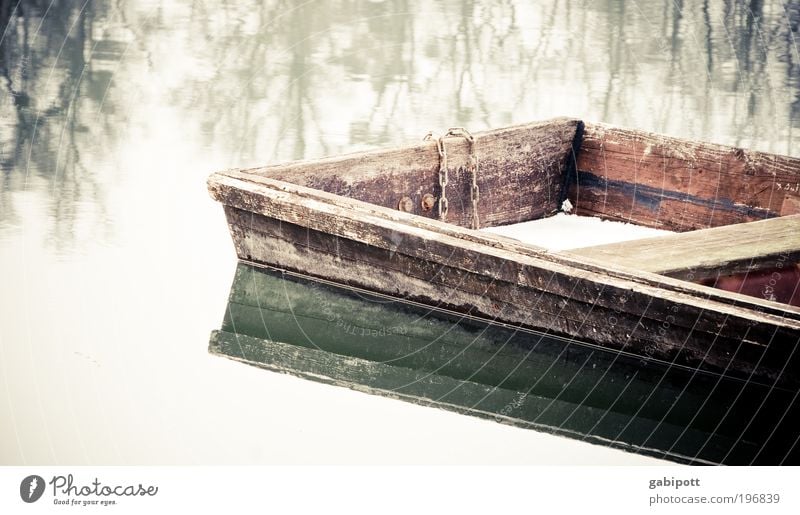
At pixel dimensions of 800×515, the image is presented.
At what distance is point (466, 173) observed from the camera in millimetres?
5223

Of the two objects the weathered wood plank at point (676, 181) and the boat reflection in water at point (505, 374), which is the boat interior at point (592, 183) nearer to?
the weathered wood plank at point (676, 181)

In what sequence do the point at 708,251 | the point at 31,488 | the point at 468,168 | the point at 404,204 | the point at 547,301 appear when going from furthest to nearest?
the point at 468,168 < the point at 404,204 < the point at 708,251 < the point at 547,301 < the point at 31,488

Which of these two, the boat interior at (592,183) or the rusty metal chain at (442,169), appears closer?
the boat interior at (592,183)

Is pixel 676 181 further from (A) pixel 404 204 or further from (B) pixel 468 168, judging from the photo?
(A) pixel 404 204

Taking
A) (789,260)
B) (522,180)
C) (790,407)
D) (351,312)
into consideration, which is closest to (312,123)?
(522,180)

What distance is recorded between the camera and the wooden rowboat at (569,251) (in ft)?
12.9

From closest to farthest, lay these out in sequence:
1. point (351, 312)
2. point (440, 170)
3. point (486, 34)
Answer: point (351, 312) < point (440, 170) < point (486, 34)

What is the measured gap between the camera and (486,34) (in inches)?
300

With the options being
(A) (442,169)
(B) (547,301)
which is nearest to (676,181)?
(A) (442,169)

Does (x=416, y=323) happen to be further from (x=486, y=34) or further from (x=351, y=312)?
(x=486, y=34)

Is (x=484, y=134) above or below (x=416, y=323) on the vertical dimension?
above

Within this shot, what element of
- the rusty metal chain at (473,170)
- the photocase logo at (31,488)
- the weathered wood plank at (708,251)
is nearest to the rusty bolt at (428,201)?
the rusty metal chain at (473,170)

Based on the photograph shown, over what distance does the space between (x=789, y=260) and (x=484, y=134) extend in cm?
126

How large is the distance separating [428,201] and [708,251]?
3.63 ft
